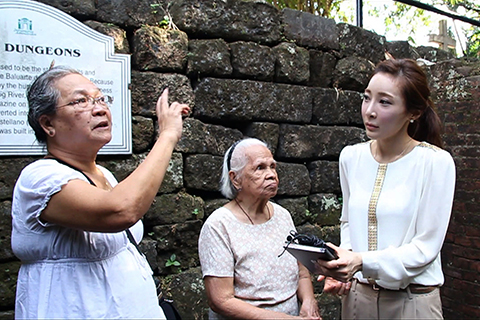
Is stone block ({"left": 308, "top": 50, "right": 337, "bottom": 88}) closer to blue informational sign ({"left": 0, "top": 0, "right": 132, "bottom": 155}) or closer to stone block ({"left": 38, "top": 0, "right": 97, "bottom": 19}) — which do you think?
blue informational sign ({"left": 0, "top": 0, "right": 132, "bottom": 155})

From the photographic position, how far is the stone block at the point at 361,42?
4.08 metres

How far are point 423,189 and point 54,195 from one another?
1433 mm

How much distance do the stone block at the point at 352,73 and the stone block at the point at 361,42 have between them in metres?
0.08

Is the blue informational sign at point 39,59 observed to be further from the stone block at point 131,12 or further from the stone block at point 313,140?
the stone block at point 313,140

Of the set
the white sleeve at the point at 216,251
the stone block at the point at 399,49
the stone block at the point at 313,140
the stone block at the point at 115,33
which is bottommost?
the white sleeve at the point at 216,251

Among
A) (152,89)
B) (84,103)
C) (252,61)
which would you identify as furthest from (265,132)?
(84,103)

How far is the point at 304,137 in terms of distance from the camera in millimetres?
3818

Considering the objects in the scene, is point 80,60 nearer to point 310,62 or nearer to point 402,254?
point 310,62

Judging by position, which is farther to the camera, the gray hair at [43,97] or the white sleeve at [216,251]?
the white sleeve at [216,251]

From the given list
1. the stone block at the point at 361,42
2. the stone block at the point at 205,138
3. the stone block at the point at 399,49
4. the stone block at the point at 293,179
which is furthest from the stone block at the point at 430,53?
the stone block at the point at 205,138

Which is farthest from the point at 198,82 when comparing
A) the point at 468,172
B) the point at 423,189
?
the point at 468,172

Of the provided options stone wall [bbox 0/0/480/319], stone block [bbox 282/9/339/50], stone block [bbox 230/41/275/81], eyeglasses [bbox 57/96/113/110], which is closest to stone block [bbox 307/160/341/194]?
stone wall [bbox 0/0/480/319]

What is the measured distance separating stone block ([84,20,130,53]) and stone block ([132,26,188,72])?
0.24 ft

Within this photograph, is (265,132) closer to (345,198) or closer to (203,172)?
(203,172)
